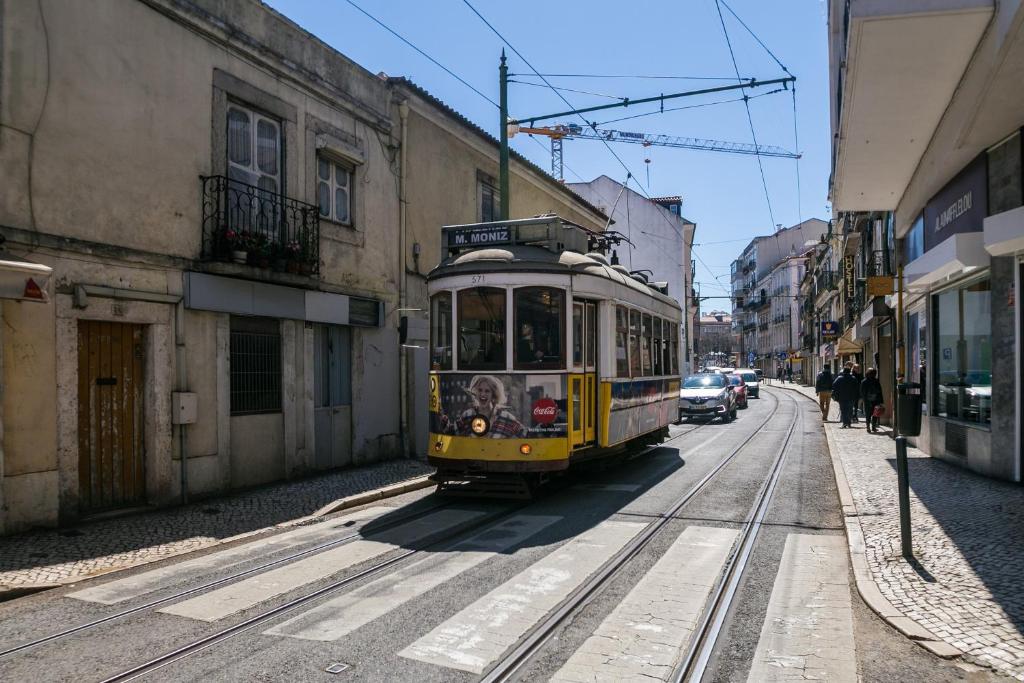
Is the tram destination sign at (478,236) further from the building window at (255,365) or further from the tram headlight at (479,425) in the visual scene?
the building window at (255,365)

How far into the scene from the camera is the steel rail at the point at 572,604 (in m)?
4.31

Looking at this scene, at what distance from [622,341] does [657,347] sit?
2.57m

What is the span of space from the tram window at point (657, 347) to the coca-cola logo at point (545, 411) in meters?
4.03

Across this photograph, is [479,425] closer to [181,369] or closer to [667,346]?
[181,369]

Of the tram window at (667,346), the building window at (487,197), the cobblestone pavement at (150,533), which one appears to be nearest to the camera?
the cobblestone pavement at (150,533)

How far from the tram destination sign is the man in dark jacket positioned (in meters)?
13.0

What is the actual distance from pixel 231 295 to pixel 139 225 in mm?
1613

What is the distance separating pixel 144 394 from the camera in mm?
9312

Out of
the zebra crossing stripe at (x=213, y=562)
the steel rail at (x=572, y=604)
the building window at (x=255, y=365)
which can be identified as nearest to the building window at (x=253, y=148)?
the building window at (x=255, y=365)


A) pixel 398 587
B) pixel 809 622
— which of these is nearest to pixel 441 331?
pixel 398 587

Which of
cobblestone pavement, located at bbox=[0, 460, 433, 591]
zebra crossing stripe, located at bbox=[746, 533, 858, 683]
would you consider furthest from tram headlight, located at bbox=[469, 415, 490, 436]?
zebra crossing stripe, located at bbox=[746, 533, 858, 683]

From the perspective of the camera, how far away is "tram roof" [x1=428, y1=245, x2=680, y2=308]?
9.23 meters

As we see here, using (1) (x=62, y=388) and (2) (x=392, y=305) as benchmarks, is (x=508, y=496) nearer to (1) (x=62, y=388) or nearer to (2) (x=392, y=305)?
(1) (x=62, y=388)

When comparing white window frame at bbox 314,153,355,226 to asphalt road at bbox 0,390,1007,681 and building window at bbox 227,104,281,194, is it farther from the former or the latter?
asphalt road at bbox 0,390,1007,681
